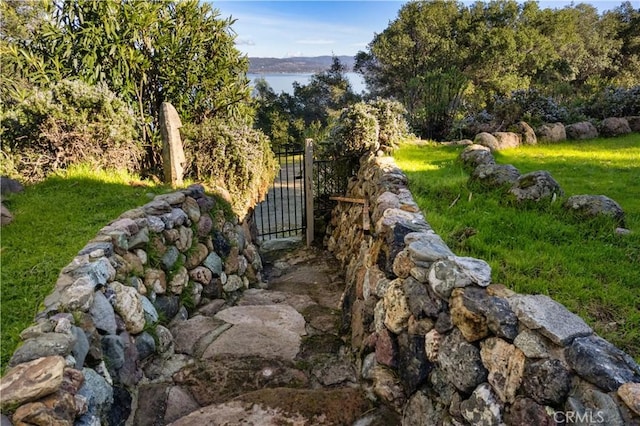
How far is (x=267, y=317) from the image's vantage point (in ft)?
13.6

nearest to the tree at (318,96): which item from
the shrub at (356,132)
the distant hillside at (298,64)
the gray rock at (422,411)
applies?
the distant hillside at (298,64)

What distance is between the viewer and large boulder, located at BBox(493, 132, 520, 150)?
6977 mm

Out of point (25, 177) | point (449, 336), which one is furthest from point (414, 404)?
point (25, 177)

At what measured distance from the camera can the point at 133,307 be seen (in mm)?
3066

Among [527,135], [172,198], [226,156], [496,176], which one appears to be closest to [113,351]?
[172,198]

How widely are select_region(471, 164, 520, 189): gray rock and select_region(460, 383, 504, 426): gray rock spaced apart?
111 inches

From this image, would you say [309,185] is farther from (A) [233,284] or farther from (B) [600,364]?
(B) [600,364]

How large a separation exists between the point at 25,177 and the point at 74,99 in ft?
3.56

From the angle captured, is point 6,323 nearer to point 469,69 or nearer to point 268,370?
point 268,370

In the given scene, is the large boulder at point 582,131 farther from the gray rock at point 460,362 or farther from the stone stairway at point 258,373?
the gray rock at point 460,362

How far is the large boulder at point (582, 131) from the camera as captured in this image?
25.1 ft

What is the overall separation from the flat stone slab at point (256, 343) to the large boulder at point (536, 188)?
2548mm

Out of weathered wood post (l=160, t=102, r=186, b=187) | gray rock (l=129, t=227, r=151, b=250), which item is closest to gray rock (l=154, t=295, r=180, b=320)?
gray rock (l=129, t=227, r=151, b=250)

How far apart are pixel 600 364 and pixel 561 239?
1.86m
